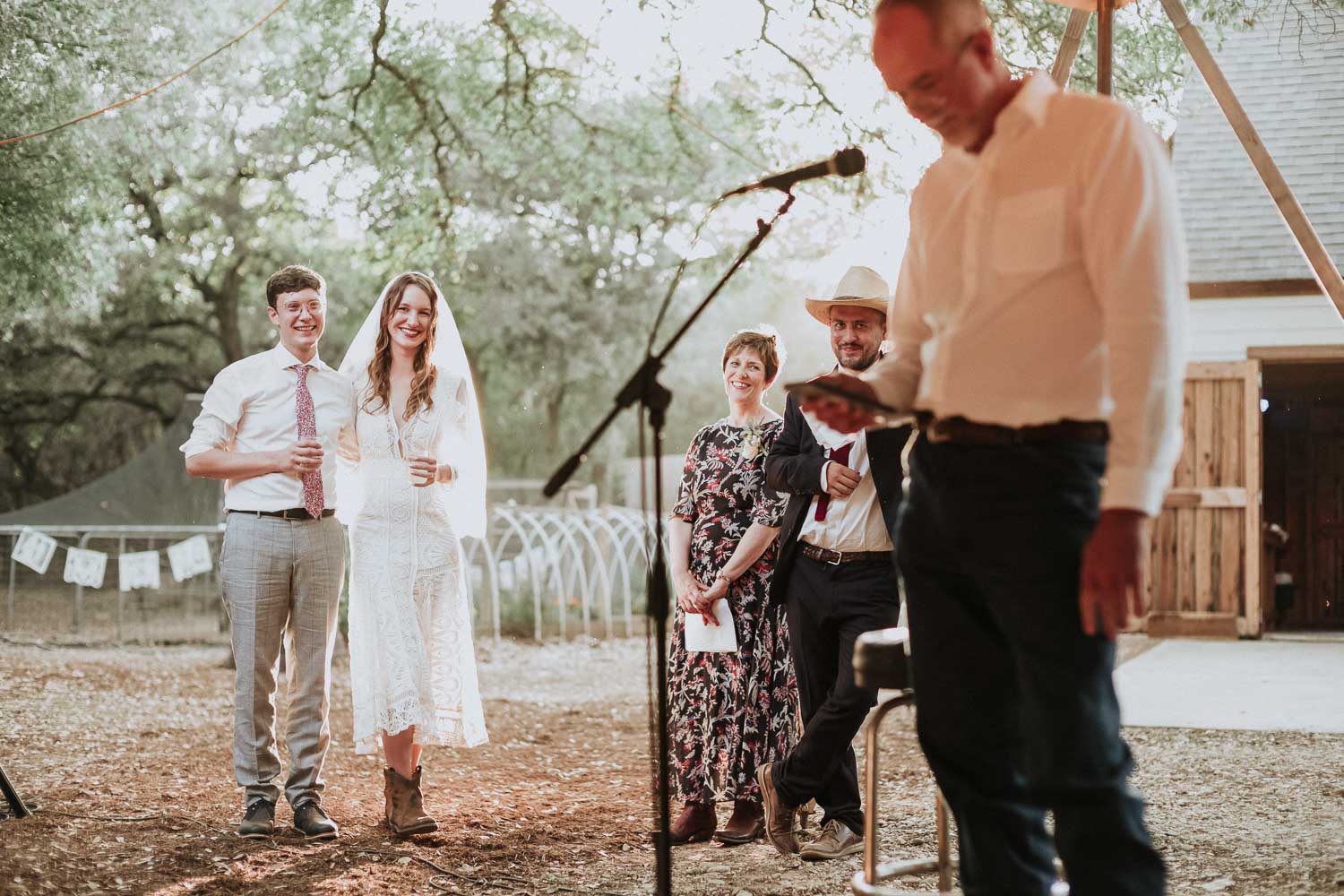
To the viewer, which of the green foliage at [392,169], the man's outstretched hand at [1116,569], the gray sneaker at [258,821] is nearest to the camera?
the man's outstretched hand at [1116,569]

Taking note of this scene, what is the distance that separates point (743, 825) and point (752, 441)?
4.42 ft

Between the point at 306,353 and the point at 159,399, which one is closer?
the point at 306,353

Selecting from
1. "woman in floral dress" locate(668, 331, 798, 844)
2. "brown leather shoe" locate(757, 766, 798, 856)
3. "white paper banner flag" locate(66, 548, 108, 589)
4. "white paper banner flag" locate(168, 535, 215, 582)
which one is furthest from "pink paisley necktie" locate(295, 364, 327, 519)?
"white paper banner flag" locate(66, 548, 108, 589)

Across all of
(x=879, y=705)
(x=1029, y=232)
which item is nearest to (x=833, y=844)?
(x=879, y=705)

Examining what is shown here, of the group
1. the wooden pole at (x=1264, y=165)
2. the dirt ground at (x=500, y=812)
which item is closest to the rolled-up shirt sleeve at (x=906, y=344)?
the dirt ground at (x=500, y=812)

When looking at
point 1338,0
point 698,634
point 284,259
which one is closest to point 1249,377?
point 1338,0

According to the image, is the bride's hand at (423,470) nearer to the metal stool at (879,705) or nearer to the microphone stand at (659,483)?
the microphone stand at (659,483)

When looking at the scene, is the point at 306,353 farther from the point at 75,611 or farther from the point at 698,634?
the point at 75,611

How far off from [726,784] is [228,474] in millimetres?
2005

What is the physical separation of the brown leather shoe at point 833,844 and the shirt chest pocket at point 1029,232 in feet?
8.27

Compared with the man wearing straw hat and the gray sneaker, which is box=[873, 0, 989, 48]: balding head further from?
the gray sneaker

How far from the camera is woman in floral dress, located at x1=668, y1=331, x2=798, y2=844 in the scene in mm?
4371

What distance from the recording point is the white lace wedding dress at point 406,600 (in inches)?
167

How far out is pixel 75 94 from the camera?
8.13m
